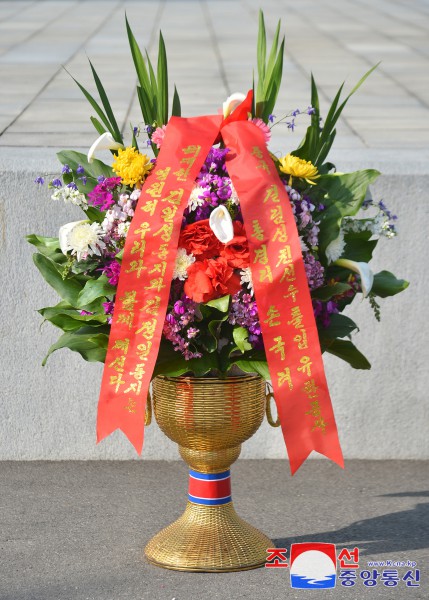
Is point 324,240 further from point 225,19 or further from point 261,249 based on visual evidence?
point 225,19

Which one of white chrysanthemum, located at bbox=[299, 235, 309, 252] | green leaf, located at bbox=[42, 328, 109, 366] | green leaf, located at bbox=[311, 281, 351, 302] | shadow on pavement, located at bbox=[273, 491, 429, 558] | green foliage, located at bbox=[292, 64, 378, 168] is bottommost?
shadow on pavement, located at bbox=[273, 491, 429, 558]

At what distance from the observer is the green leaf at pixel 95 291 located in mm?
3557

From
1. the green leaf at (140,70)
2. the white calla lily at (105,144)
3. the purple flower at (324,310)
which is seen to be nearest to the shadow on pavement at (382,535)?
the purple flower at (324,310)

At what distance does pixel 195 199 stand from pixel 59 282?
1.97ft

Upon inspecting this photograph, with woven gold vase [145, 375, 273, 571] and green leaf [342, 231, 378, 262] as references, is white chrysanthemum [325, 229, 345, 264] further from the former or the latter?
woven gold vase [145, 375, 273, 571]

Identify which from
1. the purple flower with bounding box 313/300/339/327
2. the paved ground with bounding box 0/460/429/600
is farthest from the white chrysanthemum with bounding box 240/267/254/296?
the paved ground with bounding box 0/460/429/600

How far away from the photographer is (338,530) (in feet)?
13.7

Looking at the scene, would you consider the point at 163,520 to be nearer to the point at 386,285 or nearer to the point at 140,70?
the point at 386,285

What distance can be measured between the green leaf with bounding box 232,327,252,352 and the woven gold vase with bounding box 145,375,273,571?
0.19 meters

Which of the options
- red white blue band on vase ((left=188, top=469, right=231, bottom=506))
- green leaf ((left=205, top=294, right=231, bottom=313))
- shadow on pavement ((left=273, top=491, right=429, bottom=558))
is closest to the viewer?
green leaf ((left=205, top=294, right=231, bottom=313))

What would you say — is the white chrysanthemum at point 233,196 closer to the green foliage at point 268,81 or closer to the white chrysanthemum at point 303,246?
the white chrysanthemum at point 303,246

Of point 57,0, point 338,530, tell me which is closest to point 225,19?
point 57,0

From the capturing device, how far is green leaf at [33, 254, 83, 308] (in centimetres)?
375

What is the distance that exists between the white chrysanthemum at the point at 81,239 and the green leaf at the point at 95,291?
90mm
